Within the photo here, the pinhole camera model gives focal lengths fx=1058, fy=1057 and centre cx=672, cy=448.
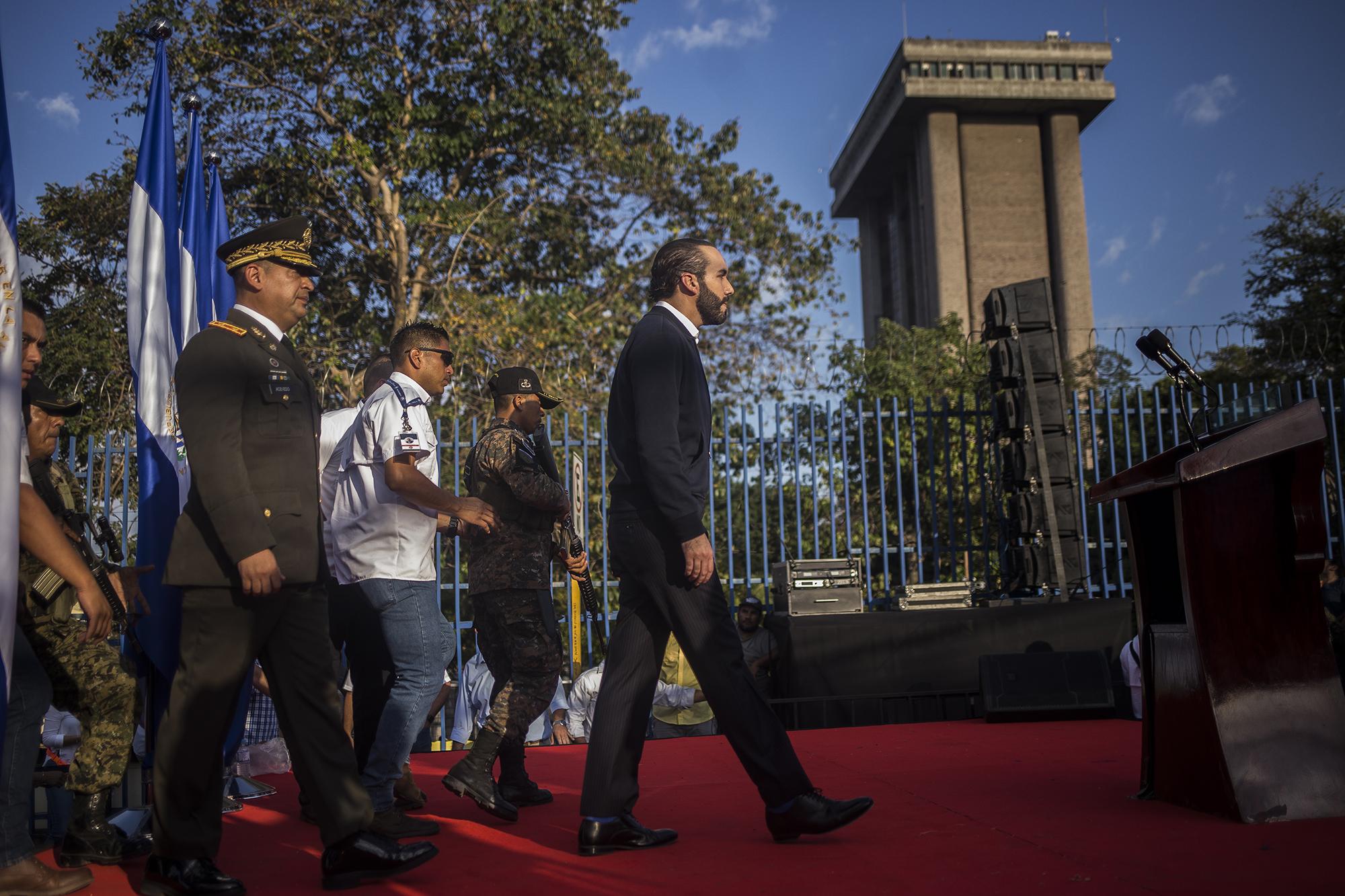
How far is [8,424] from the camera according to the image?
2.45m

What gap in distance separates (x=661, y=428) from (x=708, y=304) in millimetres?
551

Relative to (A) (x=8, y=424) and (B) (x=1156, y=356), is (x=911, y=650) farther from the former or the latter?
(A) (x=8, y=424)

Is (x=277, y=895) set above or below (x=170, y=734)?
below

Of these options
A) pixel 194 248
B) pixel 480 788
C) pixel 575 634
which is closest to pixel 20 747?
pixel 480 788

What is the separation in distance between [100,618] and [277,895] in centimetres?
91

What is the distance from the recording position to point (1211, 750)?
9.93 ft

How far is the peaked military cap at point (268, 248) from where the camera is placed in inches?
122

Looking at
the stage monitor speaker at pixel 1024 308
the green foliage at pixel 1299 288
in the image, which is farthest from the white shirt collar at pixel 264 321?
the green foliage at pixel 1299 288

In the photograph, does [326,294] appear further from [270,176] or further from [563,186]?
[563,186]

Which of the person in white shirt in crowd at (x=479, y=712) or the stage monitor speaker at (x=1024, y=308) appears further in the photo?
the stage monitor speaker at (x=1024, y=308)

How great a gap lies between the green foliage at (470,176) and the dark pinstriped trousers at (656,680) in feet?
34.8

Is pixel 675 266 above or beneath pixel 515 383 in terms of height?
above

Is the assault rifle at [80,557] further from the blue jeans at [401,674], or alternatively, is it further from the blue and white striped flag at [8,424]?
the blue jeans at [401,674]

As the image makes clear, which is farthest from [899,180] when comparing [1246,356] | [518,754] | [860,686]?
[518,754]
